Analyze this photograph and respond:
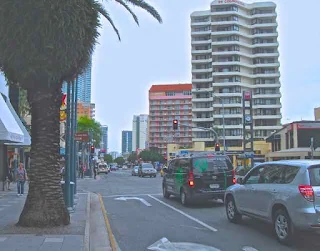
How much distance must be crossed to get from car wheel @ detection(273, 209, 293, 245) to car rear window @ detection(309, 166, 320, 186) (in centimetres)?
87

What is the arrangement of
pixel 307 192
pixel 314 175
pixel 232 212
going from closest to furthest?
pixel 307 192 → pixel 314 175 → pixel 232 212

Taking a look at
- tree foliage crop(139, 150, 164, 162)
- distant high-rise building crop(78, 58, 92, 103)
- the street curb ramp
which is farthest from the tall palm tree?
tree foliage crop(139, 150, 164, 162)

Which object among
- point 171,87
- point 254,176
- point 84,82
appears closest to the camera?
point 254,176

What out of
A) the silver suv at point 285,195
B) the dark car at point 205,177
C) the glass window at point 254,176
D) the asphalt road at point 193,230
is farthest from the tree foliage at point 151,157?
the silver suv at point 285,195

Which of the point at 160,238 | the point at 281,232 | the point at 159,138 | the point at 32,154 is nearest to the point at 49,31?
the point at 32,154

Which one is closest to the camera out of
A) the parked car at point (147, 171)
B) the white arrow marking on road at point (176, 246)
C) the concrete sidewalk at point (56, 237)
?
the concrete sidewalk at point (56, 237)

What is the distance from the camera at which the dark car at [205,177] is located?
15734 millimetres

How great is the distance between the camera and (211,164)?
1606 centimetres

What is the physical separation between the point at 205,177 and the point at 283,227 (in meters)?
6.91

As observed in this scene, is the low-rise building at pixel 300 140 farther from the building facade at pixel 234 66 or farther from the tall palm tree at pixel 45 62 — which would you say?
the tall palm tree at pixel 45 62

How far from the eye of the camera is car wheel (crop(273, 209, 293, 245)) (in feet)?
28.6

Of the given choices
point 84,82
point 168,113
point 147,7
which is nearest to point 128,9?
point 147,7

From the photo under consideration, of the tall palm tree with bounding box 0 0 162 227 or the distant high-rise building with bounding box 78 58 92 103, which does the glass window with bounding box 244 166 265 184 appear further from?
the distant high-rise building with bounding box 78 58 92 103

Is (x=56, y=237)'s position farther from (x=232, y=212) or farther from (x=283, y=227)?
(x=232, y=212)
